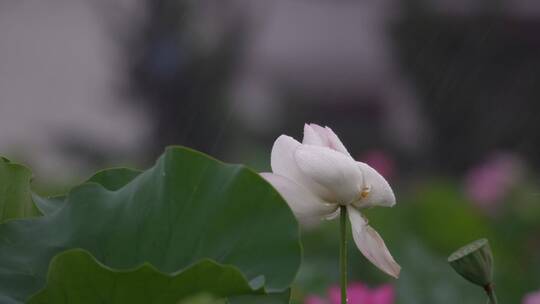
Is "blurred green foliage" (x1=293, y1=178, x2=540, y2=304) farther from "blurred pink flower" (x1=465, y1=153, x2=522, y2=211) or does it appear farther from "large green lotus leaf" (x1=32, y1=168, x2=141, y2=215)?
"large green lotus leaf" (x1=32, y1=168, x2=141, y2=215)

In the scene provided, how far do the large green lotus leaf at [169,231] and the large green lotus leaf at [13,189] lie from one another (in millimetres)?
101

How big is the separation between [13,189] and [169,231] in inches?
6.4

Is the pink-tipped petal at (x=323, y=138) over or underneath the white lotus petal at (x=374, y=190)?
over

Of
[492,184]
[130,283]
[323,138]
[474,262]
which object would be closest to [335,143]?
[323,138]

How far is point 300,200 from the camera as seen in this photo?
1046mm

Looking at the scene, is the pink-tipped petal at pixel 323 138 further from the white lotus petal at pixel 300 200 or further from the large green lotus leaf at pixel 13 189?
the large green lotus leaf at pixel 13 189

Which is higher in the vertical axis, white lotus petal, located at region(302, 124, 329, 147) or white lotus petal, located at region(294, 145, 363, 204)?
white lotus petal, located at region(302, 124, 329, 147)

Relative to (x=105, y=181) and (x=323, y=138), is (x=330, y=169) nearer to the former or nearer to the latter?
(x=323, y=138)

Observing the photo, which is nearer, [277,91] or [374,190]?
[374,190]

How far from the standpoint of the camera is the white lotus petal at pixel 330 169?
1025mm

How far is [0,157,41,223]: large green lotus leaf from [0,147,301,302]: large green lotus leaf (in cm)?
10

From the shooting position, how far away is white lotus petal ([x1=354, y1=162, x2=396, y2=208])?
3.42ft

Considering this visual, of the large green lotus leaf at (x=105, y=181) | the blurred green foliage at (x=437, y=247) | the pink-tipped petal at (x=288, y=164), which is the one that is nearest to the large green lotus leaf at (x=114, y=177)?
the large green lotus leaf at (x=105, y=181)

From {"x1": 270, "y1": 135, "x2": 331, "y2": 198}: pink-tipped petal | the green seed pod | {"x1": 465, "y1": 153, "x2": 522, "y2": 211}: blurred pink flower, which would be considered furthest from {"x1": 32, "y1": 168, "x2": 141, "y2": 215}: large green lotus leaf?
{"x1": 465, "y1": 153, "x2": 522, "y2": 211}: blurred pink flower
